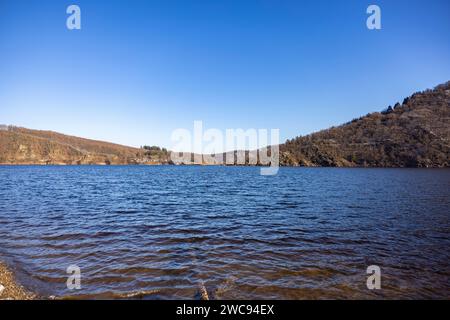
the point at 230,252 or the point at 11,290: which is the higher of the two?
the point at 11,290

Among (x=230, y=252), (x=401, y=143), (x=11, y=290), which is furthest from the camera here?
(x=401, y=143)

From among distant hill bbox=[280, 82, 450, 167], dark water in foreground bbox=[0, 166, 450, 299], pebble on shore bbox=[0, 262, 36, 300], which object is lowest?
dark water in foreground bbox=[0, 166, 450, 299]

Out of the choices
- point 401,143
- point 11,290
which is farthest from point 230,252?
point 401,143

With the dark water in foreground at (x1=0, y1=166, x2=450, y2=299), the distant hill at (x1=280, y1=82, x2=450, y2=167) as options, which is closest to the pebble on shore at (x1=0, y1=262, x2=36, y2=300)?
the dark water in foreground at (x1=0, y1=166, x2=450, y2=299)

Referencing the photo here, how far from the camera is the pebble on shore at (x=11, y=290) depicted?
7.24 metres

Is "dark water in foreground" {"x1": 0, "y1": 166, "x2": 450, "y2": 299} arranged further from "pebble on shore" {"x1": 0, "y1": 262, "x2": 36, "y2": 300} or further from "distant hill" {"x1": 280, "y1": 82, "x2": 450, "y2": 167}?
"distant hill" {"x1": 280, "y1": 82, "x2": 450, "y2": 167}

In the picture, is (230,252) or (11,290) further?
(230,252)

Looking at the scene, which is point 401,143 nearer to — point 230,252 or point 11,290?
point 230,252

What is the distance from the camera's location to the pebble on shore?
7.24 meters

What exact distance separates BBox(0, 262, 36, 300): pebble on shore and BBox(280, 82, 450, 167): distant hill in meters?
174

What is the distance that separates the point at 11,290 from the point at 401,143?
190 m

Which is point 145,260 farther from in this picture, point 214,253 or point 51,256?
point 51,256

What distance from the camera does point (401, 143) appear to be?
152875 mm

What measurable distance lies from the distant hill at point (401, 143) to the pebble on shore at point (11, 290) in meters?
174
